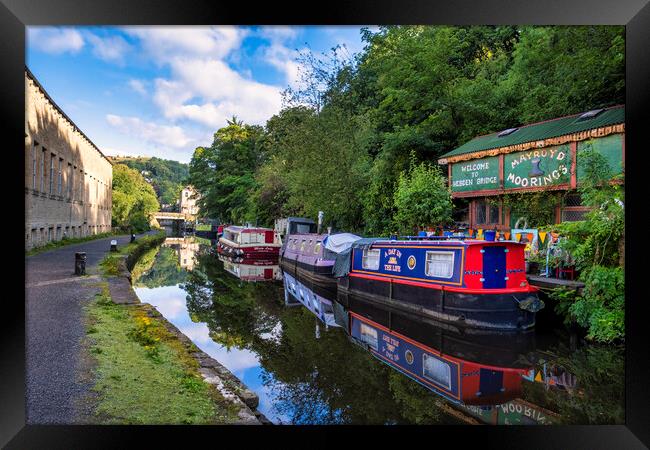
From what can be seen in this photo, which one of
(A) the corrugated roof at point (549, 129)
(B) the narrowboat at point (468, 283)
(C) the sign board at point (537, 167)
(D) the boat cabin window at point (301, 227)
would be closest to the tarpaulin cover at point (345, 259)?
(B) the narrowboat at point (468, 283)

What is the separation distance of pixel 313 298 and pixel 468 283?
5288mm

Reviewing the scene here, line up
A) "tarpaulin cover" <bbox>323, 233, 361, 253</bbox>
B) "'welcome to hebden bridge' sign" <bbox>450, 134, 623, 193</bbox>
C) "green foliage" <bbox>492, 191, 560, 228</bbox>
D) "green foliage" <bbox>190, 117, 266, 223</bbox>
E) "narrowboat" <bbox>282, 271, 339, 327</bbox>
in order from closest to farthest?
"'welcome to hebden bridge' sign" <bbox>450, 134, 623, 193</bbox>
"green foliage" <bbox>492, 191, 560, 228</bbox>
"narrowboat" <bbox>282, 271, 339, 327</bbox>
"tarpaulin cover" <bbox>323, 233, 361, 253</bbox>
"green foliage" <bbox>190, 117, 266, 223</bbox>

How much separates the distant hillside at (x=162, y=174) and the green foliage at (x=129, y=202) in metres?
20.3

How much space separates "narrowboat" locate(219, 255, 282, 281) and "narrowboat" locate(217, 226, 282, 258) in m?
0.36

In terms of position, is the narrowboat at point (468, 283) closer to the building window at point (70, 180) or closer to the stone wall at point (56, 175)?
the stone wall at point (56, 175)

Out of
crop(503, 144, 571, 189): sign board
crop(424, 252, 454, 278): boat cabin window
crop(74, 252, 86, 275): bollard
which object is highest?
crop(503, 144, 571, 189): sign board

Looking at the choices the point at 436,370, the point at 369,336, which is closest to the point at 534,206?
the point at 369,336

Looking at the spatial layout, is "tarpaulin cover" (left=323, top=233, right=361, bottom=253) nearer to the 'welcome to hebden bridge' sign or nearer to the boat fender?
the 'welcome to hebden bridge' sign

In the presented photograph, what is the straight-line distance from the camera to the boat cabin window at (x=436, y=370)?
5.77 metres

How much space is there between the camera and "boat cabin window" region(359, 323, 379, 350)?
757 cm

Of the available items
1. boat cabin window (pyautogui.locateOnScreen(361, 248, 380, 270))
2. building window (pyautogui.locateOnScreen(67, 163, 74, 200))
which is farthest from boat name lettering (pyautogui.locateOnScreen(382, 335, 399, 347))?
building window (pyautogui.locateOnScreen(67, 163, 74, 200))
